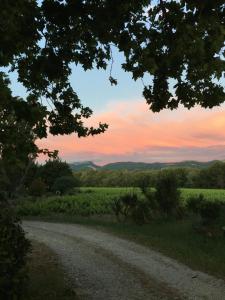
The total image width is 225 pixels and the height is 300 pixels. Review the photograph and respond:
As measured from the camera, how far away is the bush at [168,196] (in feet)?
82.0

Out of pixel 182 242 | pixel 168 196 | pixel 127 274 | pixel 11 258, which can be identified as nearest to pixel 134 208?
pixel 168 196

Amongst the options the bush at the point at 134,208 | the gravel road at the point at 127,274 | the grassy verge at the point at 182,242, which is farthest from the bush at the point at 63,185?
the gravel road at the point at 127,274

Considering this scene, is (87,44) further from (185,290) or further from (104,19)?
(185,290)

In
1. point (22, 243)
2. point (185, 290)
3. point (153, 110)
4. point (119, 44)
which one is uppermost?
point (119, 44)

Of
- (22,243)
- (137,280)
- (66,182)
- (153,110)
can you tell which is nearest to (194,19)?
(153,110)

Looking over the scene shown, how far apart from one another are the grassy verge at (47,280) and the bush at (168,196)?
1155cm

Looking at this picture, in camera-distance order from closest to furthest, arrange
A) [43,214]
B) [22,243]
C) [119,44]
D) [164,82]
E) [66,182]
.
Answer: [22,243], [119,44], [164,82], [43,214], [66,182]

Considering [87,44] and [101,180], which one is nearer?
[87,44]

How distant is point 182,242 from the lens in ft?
54.4

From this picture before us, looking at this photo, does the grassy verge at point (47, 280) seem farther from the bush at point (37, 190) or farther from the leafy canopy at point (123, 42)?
the bush at point (37, 190)

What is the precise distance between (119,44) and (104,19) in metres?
0.90

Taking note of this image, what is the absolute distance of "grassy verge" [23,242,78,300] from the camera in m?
8.61

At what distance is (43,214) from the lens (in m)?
34.9

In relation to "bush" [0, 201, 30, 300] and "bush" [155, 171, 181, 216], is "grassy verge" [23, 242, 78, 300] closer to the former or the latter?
"bush" [0, 201, 30, 300]
